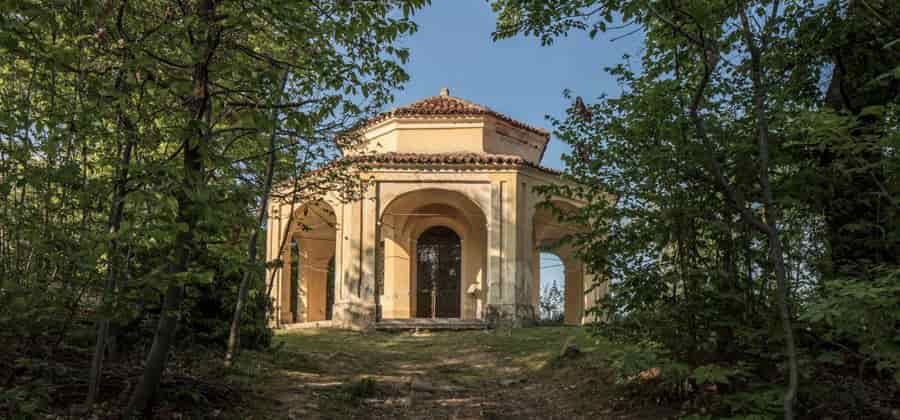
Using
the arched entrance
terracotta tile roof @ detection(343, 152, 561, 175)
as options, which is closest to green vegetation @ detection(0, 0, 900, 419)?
terracotta tile roof @ detection(343, 152, 561, 175)

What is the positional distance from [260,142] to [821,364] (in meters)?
6.21

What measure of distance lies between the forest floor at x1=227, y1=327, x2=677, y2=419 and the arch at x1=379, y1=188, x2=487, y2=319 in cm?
733

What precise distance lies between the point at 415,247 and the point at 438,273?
4.08 feet

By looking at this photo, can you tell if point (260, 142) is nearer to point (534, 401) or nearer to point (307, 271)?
point (534, 401)

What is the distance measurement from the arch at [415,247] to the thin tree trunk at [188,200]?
1578 cm

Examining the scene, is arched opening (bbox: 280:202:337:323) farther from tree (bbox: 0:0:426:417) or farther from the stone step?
tree (bbox: 0:0:426:417)

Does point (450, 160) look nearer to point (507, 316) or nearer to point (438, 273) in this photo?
point (507, 316)

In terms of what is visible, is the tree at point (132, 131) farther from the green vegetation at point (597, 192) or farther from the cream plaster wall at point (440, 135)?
the cream plaster wall at point (440, 135)

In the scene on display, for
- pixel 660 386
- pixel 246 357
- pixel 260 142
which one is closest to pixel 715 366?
pixel 660 386

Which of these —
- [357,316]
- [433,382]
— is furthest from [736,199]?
[357,316]

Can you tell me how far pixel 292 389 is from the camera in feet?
29.8

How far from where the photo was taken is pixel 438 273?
23438 mm

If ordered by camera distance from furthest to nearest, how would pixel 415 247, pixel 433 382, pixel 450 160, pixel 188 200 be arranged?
pixel 415 247, pixel 450 160, pixel 433 382, pixel 188 200

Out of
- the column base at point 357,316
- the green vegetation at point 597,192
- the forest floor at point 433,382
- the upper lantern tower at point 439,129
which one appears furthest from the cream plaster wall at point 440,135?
the green vegetation at point 597,192
